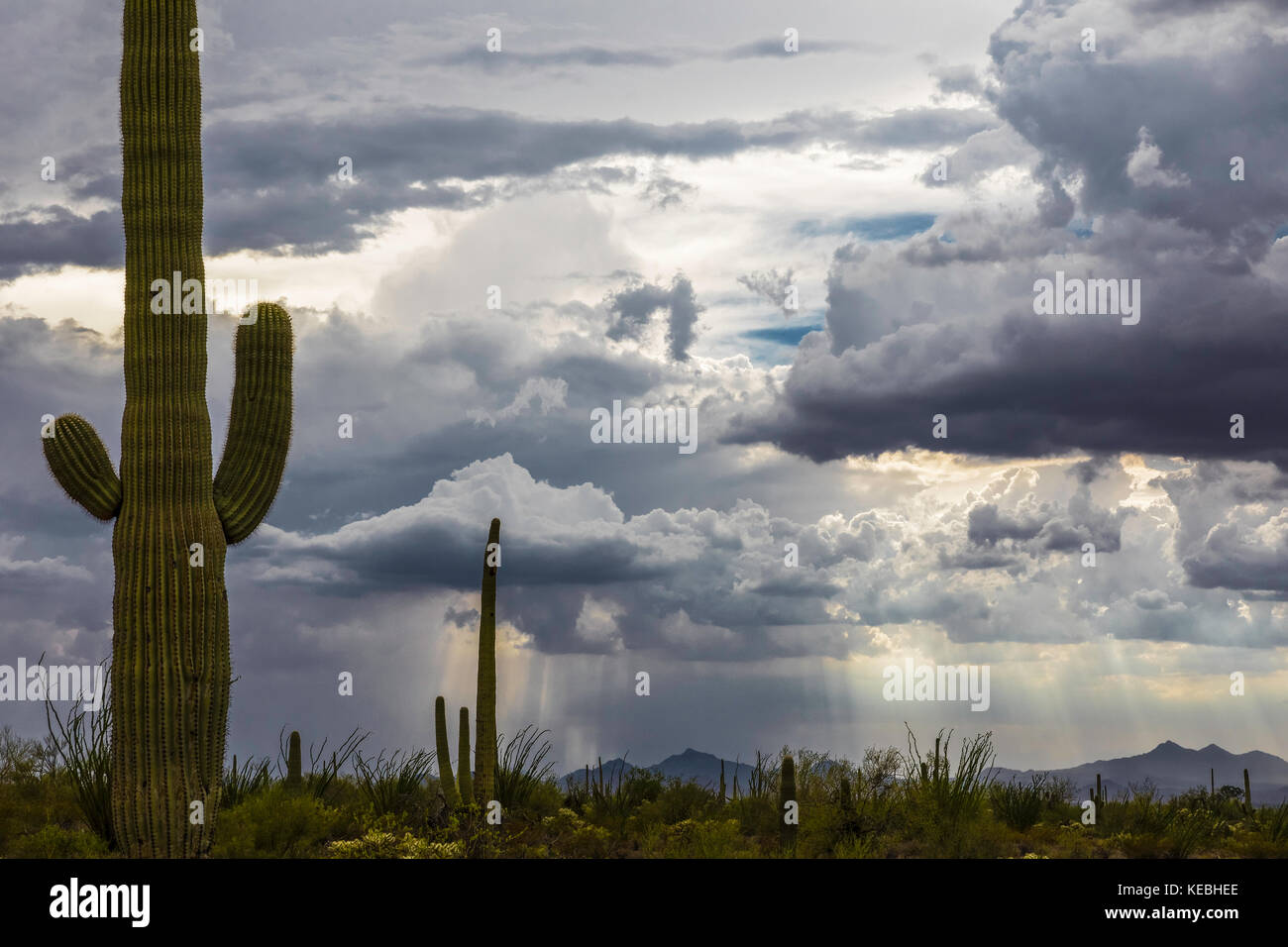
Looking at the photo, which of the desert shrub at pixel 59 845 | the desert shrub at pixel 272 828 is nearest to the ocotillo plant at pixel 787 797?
the desert shrub at pixel 272 828

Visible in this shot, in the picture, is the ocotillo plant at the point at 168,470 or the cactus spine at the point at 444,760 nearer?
the ocotillo plant at the point at 168,470

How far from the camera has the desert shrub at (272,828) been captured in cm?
1438

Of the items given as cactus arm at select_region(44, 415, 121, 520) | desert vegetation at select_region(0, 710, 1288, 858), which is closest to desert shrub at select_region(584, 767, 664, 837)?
desert vegetation at select_region(0, 710, 1288, 858)

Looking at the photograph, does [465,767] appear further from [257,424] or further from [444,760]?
[257,424]

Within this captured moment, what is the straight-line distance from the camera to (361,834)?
16328mm

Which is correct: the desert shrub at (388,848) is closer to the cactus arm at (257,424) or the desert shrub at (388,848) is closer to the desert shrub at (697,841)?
the desert shrub at (697,841)

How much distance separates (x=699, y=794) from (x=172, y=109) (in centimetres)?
1209

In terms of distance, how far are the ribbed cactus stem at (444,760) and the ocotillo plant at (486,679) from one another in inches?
27.5

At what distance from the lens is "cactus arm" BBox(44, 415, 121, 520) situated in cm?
1313

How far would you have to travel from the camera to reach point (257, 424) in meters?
14.2
